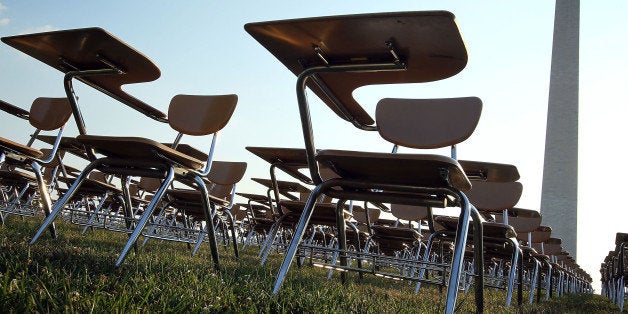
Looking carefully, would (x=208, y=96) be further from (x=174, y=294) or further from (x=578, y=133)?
(x=578, y=133)

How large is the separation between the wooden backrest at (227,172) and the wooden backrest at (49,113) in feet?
5.57

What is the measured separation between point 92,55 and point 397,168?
1365mm

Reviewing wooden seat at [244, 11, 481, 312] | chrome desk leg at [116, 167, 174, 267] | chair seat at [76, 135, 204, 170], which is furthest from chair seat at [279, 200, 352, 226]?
wooden seat at [244, 11, 481, 312]

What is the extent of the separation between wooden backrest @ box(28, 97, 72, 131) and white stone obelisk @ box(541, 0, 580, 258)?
2018 centimetres

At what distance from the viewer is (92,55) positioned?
2301 mm

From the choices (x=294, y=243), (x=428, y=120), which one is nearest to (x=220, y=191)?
(x=428, y=120)

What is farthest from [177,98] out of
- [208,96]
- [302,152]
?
[302,152]

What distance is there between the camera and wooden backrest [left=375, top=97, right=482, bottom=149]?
2.75 meters

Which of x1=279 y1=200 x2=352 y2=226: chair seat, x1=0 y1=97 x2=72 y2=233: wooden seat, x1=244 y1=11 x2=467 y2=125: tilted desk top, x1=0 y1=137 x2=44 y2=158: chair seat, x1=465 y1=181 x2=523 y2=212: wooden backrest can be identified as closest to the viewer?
x1=244 y1=11 x2=467 y2=125: tilted desk top

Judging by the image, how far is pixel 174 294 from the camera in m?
1.48

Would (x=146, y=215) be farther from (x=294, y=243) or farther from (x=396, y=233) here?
(x=396, y=233)

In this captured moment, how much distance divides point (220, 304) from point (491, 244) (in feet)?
9.56

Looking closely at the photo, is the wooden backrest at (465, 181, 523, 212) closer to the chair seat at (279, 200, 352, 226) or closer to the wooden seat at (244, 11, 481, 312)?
the chair seat at (279, 200, 352, 226)

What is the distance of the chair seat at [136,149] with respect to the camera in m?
2.19
